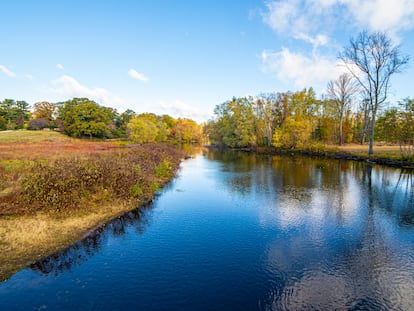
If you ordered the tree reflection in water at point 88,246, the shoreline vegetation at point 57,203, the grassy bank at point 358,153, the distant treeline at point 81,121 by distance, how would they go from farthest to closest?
1. the distant treeline at point 81,121
2. the grassy bank at point 358,153
3. the shoreline vegetation at point 57,203
4. the tree reflection in water at point 88,246

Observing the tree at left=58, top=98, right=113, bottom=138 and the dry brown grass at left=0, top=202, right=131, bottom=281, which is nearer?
the dry brown grass at left=0, top=202, right=131, bottom=281

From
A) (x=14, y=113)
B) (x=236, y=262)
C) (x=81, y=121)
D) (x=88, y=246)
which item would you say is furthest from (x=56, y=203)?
(x=14, y=113)

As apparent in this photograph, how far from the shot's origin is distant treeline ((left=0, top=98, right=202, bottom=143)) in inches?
2173

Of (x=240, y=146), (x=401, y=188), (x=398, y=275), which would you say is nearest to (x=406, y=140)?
(x=401, y=188)

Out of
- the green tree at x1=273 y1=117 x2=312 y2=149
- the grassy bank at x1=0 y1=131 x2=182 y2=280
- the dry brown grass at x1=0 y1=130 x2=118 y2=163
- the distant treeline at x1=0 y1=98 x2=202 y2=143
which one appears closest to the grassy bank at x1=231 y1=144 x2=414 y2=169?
the green tree at x1=273 y1=117 x2=312 y2=149

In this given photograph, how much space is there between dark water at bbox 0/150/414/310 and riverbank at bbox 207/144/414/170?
17.8m

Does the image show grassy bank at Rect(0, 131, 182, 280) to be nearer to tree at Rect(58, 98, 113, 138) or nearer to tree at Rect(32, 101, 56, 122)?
tree at Rect(58, 98, 113, 138)

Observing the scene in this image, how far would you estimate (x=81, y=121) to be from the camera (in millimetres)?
60062

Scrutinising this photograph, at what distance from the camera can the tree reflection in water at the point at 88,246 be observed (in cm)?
729

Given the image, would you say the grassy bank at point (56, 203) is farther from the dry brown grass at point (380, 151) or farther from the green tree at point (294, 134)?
the green tree at point (294, 134)

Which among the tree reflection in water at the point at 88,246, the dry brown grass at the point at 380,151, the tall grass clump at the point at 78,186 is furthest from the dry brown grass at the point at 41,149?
the dry brown grass at the point at 380,151

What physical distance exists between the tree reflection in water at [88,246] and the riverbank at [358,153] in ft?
98.7

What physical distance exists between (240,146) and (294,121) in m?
22.8

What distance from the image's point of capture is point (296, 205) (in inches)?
543
